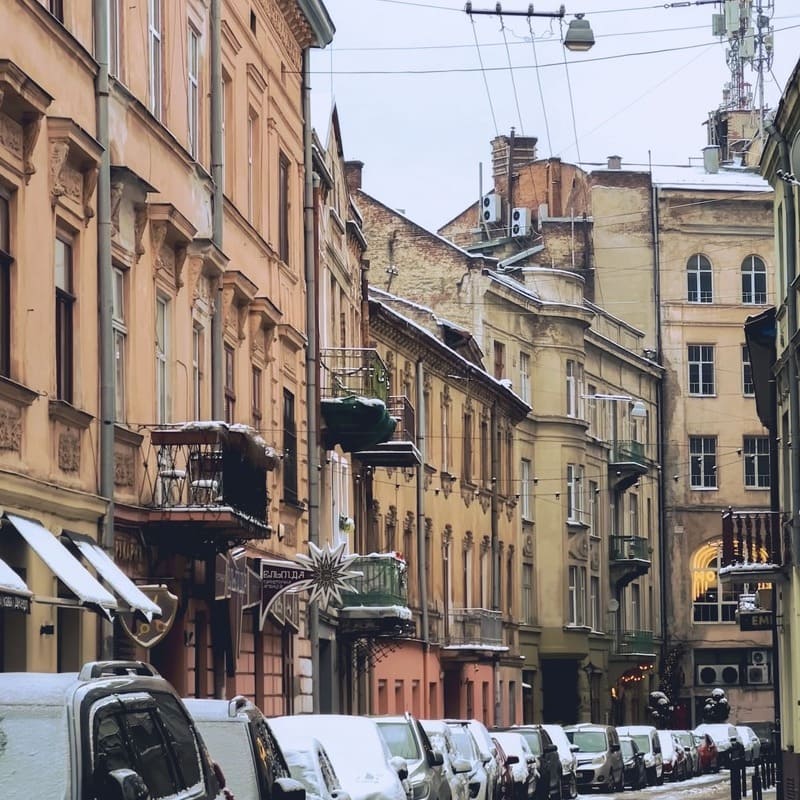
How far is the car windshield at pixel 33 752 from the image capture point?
781 centimetres

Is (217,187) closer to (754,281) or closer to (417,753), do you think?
(417,753)

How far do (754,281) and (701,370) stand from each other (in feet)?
11.2

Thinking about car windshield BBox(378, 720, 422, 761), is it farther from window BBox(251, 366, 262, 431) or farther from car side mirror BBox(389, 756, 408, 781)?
window BBox(251, 366, 262, 431)

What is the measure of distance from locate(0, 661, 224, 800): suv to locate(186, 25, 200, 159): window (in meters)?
15.5

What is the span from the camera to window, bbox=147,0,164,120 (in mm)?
22375

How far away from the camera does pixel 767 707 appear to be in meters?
71.0

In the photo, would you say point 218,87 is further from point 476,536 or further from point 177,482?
point 476,536

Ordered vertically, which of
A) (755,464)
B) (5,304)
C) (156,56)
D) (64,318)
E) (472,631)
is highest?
(156,56)

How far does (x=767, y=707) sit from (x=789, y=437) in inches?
1597

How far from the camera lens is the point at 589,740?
141 feet

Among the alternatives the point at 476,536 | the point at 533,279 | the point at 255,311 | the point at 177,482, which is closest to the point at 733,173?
the point at 533,279

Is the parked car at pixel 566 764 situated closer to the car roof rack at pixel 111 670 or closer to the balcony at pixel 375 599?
the balcony at pixel 375 599

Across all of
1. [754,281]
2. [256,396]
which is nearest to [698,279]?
[754,281]

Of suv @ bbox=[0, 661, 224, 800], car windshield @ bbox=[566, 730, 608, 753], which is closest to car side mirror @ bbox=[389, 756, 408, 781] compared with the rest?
suv @ bbox=[0, 661, 224, 800]
